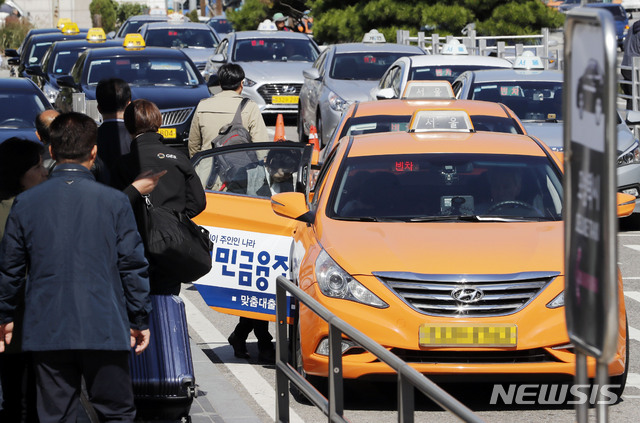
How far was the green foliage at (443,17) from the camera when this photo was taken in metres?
33.5

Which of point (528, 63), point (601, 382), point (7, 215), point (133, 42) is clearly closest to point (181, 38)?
point (133, 42)

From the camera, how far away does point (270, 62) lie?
78.4 ft

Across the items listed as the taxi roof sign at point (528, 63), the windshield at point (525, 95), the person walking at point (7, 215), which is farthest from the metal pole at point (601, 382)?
the taxi roof sign at point (528, 63)

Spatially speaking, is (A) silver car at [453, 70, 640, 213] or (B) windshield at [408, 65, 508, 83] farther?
(B) windshield at [408, 65, 508, 83]

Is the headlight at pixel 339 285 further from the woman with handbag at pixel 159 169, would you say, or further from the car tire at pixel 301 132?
the car tire at pixel 301 132

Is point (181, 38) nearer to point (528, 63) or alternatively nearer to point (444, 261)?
point (528, 63)

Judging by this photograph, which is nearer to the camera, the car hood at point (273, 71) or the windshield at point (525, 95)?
the windshield at point (525, 95)

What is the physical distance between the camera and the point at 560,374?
252 inches

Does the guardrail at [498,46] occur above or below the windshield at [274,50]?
below

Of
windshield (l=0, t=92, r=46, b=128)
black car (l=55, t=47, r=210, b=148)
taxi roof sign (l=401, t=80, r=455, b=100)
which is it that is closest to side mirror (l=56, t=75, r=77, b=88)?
black car (l=55, t=47, r=210, b=148)

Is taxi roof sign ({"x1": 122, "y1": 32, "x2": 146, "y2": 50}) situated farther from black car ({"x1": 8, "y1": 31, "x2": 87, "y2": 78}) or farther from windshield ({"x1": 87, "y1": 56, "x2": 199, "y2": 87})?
black car ({"x1": 8, "y1": 31, "x2": 87, "y2": 78})

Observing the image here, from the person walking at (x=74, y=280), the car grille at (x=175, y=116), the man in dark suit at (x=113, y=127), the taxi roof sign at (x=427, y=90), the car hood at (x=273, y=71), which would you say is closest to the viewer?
the person walking at (x=74, y=280)

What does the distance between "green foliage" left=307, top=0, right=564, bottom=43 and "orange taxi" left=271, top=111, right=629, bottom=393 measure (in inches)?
1037

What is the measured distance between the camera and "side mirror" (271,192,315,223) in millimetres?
7359
